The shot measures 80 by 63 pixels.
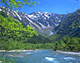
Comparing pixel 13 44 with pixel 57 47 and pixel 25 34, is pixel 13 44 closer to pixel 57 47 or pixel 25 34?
pixel 25 34

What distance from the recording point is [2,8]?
3.40 meters

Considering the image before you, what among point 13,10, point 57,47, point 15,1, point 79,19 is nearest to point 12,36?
point 13,10

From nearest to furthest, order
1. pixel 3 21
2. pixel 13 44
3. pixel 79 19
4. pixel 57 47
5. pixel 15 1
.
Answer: pixel 79 19
pixel 15 1
pixel 3 21
pixel 13 44
pixel 57 47

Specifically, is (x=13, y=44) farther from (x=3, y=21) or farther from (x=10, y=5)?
(x=10, y=5)

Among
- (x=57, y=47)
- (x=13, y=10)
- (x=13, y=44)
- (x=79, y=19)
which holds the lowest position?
(x=57, y=47)

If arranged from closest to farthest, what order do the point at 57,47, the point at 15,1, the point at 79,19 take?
the point at 79,19
the point at 15,1
the point at 57,47

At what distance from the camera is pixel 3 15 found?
3676mm

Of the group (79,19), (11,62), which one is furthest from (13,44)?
(79,19)

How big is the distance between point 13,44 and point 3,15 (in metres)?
0.83

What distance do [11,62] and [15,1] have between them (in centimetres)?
166

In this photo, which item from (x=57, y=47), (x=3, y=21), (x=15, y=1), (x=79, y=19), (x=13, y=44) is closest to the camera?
(x=79, y=19)

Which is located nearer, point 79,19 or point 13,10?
point 79,19

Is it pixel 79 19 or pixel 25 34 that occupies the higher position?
pixel 79 19

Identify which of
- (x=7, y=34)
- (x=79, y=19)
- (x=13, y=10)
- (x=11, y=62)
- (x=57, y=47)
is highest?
(x=13, y=10)
